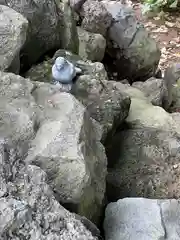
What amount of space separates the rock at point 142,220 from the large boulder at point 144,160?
60cm

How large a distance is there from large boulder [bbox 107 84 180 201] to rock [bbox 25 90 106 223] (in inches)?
19.7

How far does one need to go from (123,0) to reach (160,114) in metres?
4.76

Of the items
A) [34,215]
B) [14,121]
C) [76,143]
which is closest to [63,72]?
[14,121]

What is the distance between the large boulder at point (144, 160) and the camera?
333cm

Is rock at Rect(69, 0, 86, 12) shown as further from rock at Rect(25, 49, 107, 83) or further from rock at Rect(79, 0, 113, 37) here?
rock at Rect(25, 49, 107, 83)

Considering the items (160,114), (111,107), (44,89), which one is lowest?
(160,114)

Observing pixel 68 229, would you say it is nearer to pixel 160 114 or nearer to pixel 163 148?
pixel 163 148

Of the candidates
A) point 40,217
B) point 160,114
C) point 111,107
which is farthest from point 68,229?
point 160,114

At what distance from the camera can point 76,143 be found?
2607 millimetres

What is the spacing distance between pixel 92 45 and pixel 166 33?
8.53 feet

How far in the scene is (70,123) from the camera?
2750mm

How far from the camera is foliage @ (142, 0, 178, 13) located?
8.17 meters

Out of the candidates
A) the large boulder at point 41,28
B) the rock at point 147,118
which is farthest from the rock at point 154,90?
the large boulder at point 41,28

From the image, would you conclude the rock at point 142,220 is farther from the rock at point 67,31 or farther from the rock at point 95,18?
the rock at point 95,18
